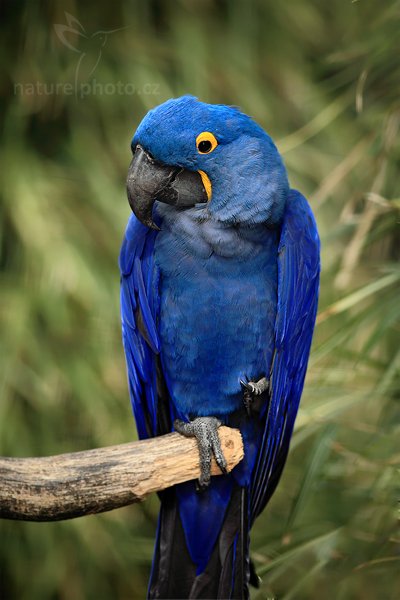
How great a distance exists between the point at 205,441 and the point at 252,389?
0.12 metres

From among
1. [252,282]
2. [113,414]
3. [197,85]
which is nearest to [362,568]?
[252,282]

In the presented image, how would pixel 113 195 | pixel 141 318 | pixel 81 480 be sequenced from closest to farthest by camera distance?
pixel 81 480, pixel 141 318, pixel 113 195

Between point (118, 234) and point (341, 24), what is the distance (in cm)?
→ 91

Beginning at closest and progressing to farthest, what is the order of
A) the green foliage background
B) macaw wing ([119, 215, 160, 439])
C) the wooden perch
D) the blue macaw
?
the wooden perch, the blue macaw, macaw wing ([119, 215, 160, 439]), the green foliage background

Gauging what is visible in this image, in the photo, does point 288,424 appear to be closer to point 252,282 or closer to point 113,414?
point 252,282

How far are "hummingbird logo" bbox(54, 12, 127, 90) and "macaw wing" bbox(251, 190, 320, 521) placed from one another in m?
1.04

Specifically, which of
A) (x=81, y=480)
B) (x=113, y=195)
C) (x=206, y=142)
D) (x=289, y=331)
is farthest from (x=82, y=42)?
(x=81, y=480)

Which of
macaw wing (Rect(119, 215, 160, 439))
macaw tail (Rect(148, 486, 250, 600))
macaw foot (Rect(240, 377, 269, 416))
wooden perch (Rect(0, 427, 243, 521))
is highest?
macaw wing (Rect(119, 215, 160, 439))

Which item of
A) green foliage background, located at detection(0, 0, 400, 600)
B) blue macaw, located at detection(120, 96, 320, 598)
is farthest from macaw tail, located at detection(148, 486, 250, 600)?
green foliage background, located at detection(0, 0, 400, 600)

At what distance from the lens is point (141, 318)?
4.80 ft

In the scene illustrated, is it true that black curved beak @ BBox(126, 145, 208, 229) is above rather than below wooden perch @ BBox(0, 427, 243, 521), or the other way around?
above

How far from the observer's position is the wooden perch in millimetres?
1221

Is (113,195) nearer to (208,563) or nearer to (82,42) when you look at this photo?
(82,42)

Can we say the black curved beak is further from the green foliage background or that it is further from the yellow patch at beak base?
the green foliage background
